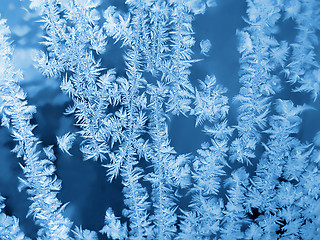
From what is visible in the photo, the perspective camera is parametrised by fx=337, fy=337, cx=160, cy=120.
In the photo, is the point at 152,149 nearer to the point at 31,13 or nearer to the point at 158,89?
the point at 158,89

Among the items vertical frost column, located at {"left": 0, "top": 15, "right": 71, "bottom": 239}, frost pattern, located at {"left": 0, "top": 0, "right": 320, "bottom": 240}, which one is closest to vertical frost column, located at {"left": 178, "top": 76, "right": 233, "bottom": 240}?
frost pattern, located at {"left": 0, "top": 0, "right": 320, "bottom": 240}

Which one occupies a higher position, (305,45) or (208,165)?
(305,45)

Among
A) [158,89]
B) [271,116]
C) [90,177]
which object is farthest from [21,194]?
[271,116]

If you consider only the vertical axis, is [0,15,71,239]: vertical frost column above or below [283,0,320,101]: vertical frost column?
below

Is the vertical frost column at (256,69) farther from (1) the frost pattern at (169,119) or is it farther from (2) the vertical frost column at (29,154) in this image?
(2) the vertical frost column at (29,154)

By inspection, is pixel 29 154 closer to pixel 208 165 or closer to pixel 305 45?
pixel 208 165

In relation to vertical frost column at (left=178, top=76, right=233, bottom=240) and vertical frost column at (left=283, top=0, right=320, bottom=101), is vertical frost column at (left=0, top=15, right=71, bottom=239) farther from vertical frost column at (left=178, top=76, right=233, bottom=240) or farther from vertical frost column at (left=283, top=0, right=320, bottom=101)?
vertical frost column at (left=283, top=0, right=320, bottom=101)

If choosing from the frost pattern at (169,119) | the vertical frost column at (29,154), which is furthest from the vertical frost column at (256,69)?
the vertical frost column at (29,154)

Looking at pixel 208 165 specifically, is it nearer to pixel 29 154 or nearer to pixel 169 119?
pixel 169 119

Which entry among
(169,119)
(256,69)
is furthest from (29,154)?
(256,69)
